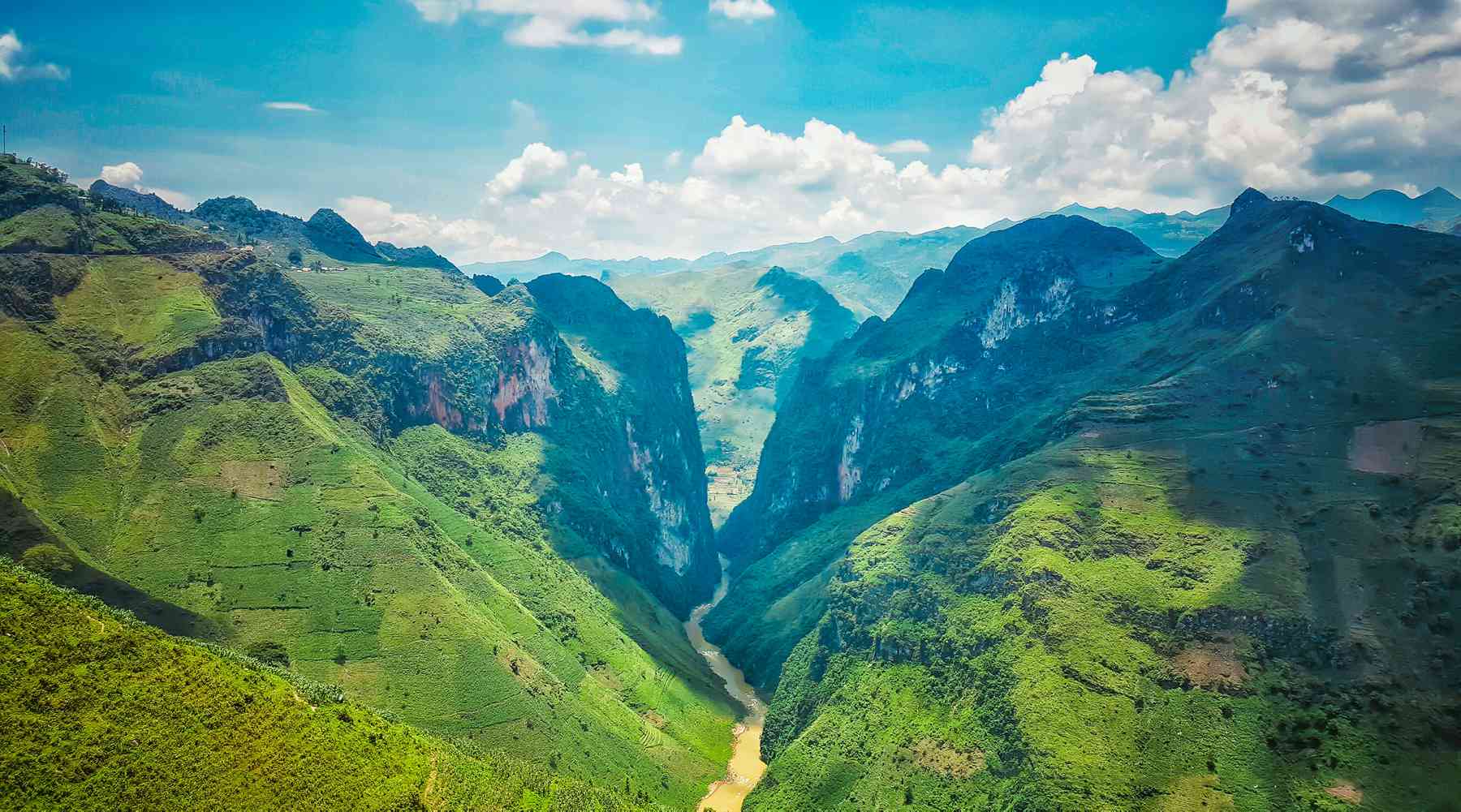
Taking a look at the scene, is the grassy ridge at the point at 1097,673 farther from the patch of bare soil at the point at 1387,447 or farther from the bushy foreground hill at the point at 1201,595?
the patch of bare soil at the point at 1387,447

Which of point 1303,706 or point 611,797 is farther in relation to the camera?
point 611,797

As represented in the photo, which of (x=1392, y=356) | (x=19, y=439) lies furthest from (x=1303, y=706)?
(x=19, y=439)

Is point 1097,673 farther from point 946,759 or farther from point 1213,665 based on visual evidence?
point 946,759

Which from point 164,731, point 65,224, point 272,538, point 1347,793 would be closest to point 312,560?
point 272,538

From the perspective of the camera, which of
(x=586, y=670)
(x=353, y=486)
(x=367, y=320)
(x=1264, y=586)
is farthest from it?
(x=367, y=320)

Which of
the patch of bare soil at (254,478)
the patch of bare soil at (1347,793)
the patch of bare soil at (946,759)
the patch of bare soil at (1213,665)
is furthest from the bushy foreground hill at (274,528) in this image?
the patch of bare soil at (1347,793)

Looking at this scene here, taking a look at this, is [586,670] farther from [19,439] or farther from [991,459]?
[991,459]

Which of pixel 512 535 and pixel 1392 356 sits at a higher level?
pixel 1392 356

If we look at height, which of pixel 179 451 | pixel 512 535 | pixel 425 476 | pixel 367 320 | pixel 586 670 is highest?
pixel 367 320
